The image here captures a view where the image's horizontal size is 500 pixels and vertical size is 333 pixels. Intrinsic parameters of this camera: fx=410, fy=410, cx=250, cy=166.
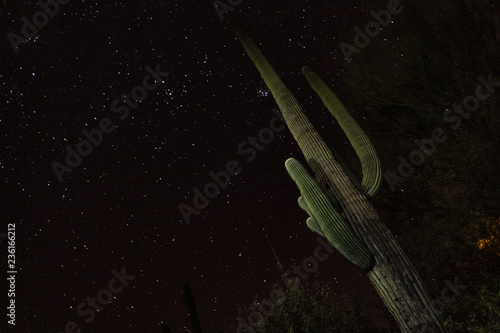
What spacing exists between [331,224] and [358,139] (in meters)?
1.64

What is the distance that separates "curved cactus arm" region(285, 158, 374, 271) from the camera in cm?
500

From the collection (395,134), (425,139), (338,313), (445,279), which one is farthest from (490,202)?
(338,313)

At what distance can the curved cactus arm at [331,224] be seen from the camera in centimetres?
500

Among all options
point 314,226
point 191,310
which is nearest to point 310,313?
point 191,310

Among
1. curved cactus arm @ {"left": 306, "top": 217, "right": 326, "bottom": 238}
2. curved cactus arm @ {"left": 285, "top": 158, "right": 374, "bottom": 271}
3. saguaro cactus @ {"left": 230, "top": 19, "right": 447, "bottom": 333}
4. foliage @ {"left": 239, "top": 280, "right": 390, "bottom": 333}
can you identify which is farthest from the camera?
foliage @ {"left": 239, "top": 280, "right": 390, "bottom": 333}

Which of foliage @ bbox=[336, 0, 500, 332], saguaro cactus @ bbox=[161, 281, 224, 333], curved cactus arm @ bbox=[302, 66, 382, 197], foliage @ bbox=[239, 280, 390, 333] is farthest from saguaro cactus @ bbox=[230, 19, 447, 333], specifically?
foliage @ bbox=[239, 280, 390, 333]

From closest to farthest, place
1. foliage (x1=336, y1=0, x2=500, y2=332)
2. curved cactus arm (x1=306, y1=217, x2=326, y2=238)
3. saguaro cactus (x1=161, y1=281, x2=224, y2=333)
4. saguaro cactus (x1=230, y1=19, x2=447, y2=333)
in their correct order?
saguaro cactus (x1=230, y1=19, x2=447, y2=333) → curved cactus arm (x1=306, y1=217, x2=326, y2=238) → foliage (x1=336, y1=0, x2=500, y2=332) → saguaro cactus (x1=161, y1=281, x2=224, y2=333)

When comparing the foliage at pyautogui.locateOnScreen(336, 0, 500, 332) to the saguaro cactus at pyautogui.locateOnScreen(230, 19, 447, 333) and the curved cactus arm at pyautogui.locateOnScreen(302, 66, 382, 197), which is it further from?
the curved cactus arm at pyautogui.locateOnScreen(302, 66, 382, 197)

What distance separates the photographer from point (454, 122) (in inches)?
329

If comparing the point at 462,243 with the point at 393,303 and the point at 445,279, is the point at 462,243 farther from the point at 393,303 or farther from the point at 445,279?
the point at 393,303

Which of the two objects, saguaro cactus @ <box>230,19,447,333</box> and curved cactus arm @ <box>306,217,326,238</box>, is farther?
curved cactus arm @ <box>306,217,326,238</box>

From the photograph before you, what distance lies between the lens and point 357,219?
17.0ft

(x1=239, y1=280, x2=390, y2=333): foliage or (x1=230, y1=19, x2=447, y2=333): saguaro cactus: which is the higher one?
(x1=230, y1=19, x2=447, y2=333): saguaro cactus

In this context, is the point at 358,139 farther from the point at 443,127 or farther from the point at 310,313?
the point at 310,313
